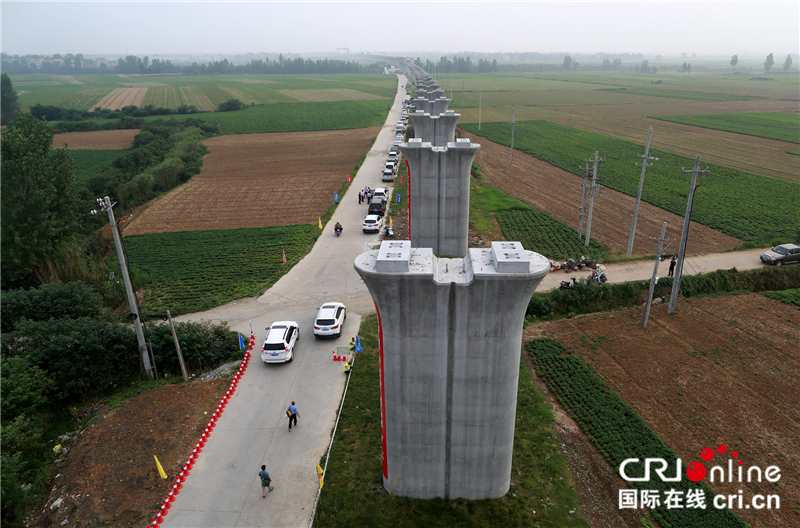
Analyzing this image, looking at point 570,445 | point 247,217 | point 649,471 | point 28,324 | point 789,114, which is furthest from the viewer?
point 789,114

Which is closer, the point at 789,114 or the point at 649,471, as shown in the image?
the point at 649,471

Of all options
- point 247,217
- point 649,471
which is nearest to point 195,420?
point 649,471

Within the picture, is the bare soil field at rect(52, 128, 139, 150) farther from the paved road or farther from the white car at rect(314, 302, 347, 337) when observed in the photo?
the white car at rect(314, 302, 347, 337)

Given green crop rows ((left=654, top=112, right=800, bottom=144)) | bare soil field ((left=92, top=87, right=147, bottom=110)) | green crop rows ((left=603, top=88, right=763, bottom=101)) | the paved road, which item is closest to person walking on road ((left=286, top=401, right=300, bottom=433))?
the paved road

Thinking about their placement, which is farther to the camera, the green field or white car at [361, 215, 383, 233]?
the green field

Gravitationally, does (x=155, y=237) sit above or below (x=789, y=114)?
below

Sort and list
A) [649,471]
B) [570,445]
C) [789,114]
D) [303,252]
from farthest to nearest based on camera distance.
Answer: [789,114]
[303,252]
[570,445]
[649,471]

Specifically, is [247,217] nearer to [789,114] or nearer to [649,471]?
[649,471]
